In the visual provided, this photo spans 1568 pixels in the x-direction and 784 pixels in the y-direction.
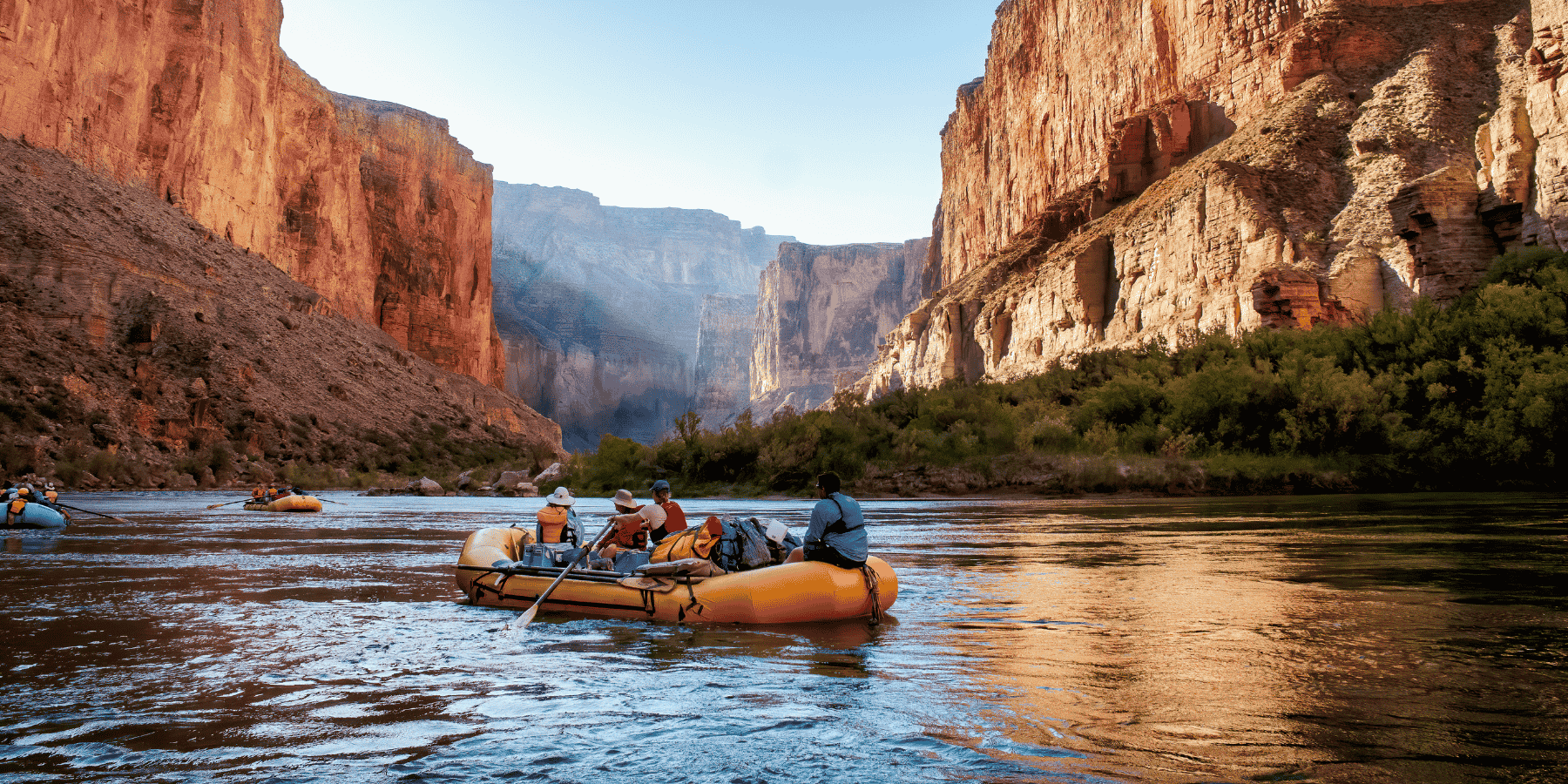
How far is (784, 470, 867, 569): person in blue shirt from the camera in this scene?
895 cm

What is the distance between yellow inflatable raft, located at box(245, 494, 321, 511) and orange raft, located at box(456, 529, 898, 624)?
22131mm

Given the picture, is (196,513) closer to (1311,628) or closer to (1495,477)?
(1311,628)

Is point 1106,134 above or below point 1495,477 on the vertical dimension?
above

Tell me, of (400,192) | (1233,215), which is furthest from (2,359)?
(400,192)

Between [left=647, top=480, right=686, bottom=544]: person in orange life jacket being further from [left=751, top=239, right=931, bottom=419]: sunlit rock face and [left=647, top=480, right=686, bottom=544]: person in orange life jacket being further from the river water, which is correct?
[left=751, top=239, right=931, bottom=419]: sunlit rock face

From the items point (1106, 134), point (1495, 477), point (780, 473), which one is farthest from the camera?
point (1106, 134)

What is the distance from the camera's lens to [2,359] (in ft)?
111

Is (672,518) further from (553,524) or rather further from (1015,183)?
(1015,183)

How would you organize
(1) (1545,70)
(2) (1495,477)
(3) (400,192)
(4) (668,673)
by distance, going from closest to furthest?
1. (4) (668,673)
2. (2) (1495,477)
3. (1) (1545,70)
4. (3) (400,192)

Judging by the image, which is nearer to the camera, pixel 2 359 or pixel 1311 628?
pixel 1311 628

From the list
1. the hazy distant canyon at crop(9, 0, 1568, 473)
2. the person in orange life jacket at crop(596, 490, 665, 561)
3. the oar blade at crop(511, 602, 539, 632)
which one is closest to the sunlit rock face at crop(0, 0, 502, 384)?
the hazy distant canyon at crop(9, 0, 1568, 473)

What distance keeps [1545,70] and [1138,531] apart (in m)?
28.7

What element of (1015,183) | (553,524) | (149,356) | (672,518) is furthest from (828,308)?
(672,518)

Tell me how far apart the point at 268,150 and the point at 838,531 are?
6880cm
